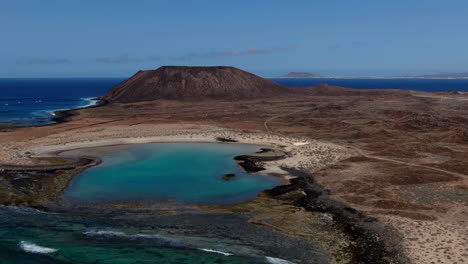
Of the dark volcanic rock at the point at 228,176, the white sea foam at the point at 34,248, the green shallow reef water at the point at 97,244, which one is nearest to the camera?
the green shallow reef water at the point at 97,244

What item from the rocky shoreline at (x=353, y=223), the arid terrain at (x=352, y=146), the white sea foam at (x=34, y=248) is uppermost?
the arid terrain at (x=352, y=146)

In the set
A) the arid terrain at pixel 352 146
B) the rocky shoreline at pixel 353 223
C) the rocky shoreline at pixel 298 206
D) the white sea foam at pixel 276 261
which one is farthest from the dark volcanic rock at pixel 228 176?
the white sea foam at pixel 276 261

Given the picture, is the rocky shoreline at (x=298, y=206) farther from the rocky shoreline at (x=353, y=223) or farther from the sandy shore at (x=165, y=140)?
the sandy shore at (x=165, y=140)

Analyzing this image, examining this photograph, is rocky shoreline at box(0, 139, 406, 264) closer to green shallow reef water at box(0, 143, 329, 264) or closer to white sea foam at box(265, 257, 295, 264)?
green shallow reef water at box(0, 143, 329, 264)

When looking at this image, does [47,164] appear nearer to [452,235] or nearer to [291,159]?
[291,159]

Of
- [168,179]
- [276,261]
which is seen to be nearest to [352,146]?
[168,179]

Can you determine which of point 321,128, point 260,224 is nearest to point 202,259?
point 260,224
